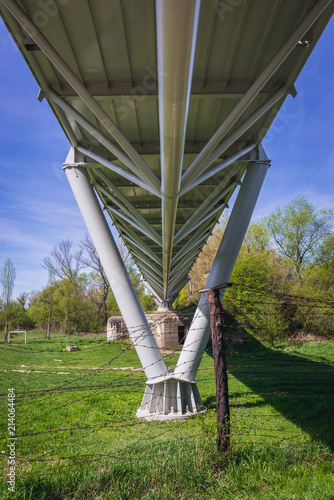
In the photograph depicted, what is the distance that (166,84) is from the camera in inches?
81.5

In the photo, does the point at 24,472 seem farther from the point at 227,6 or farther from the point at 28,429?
the point at 227,6

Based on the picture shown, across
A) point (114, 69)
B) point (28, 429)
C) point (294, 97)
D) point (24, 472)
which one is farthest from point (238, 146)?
point (28, 429)

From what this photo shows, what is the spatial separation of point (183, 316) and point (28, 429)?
1674cm

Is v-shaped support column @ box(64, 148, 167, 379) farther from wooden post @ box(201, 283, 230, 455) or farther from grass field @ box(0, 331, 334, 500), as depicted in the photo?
wooden post @ box(201, 283, 230, 455)

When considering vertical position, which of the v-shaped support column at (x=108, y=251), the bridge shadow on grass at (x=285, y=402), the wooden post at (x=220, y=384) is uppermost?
the v-shaped support column at (x=108, y=251)

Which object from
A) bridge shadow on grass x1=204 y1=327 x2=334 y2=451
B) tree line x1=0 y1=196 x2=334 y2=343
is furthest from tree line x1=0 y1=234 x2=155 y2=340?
bridge shadow on grass x1=204 y1=327 x2=334 y2=451

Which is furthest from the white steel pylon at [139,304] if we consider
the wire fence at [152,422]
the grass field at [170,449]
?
the grass field at [170,449]

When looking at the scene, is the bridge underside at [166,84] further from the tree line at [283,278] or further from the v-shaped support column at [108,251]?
the tree line at [283,278]

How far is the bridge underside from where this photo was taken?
2.62 m

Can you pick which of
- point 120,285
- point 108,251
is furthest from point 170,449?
point 108,251

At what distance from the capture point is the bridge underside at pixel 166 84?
262 centimetres

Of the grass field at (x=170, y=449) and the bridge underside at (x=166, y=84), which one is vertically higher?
the bridge underside at (x=166, y=84)

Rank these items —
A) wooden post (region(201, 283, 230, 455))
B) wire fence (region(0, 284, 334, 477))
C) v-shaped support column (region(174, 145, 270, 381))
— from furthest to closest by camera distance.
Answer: v-shaped support column (region(174, 145, 270, 381)) < wire fence (region(0, 284, 334, 477)) < wooden post (region(201, 283, 230, 455))

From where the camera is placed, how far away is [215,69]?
421 centimetres
